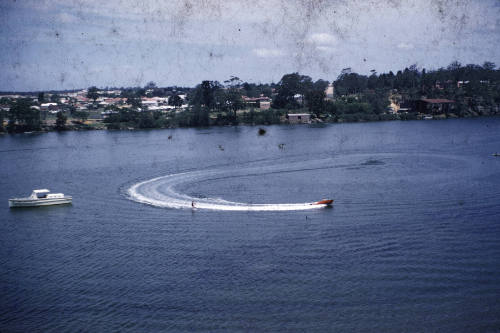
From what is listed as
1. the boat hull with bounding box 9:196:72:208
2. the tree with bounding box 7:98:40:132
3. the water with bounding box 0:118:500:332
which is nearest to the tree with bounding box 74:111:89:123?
the tree with bounding box 7:98:40:132

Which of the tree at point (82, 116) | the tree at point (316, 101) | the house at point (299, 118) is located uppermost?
the tree at point (316, 101)

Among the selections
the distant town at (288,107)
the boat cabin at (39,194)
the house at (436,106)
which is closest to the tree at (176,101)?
the distant town at (288,107)

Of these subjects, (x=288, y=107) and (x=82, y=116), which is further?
(x=288, y=107)

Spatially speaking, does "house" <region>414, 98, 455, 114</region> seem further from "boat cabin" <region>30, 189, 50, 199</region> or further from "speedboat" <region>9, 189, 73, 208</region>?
"boat cabin" <region>30, 189, 50, 199</region>

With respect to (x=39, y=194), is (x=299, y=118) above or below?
above

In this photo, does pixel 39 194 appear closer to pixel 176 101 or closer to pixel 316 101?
pixel 316 101

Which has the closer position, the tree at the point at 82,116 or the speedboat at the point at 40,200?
the speedboat at the point at 40,200

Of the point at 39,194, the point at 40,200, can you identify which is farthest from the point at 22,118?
the point at 40,200

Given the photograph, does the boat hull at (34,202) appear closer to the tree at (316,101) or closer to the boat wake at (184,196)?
the boat wake at (184,196)
